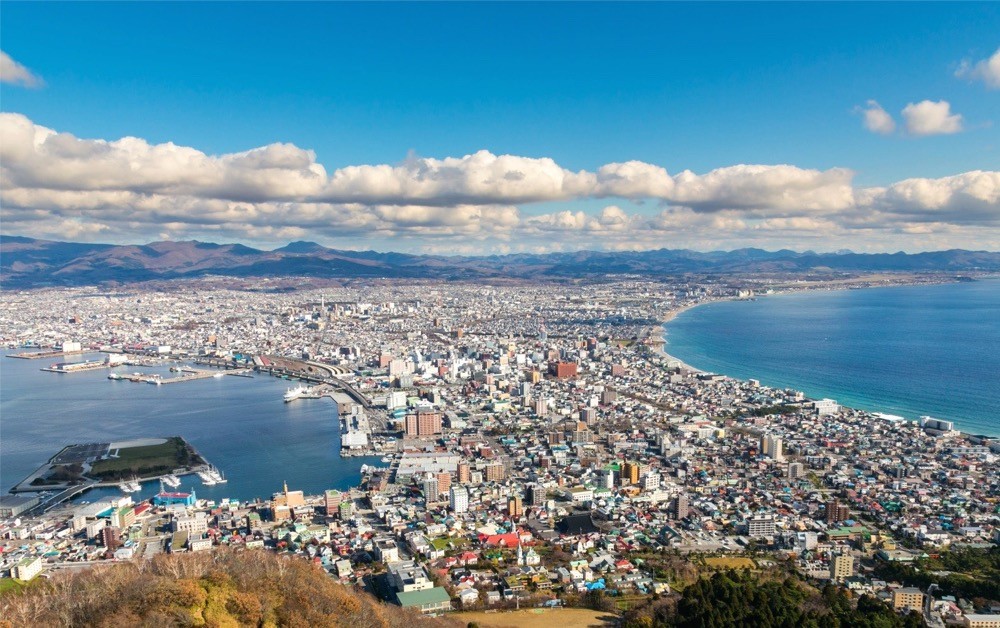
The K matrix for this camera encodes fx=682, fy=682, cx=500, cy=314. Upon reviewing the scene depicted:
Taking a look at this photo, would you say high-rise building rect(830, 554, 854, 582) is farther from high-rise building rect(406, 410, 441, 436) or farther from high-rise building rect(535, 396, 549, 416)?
high-rise building rect(535, 396, 549, 416)

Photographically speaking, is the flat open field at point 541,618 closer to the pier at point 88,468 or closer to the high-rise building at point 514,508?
the high-rise building at point 514,508

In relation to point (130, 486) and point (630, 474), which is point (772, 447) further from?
A: point (130, 486)

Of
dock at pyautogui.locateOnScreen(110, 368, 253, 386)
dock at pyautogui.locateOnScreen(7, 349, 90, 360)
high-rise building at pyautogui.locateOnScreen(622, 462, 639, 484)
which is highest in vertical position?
high-rise building at pyautogui.locateOnScreen(622, 462, 639, 484)

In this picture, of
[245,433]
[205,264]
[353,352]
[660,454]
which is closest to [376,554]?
[660,454]

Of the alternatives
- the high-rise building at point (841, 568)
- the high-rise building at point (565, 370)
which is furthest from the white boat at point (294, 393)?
the high-rise building at point (841, 568)

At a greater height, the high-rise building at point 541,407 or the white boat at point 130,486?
the high-rise building at point 541,407

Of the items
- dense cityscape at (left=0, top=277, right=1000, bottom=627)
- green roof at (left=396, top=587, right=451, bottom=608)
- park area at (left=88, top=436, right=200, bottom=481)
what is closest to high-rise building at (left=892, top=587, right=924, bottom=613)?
dense cityscape at (left=0, top=277, right=1000, bottom=627)
